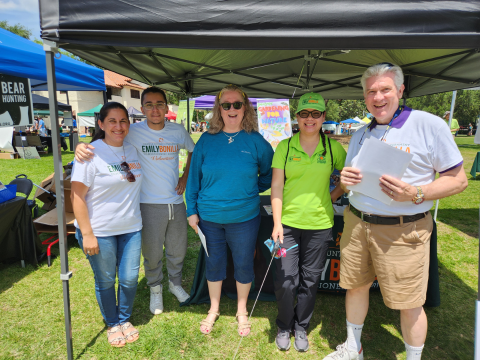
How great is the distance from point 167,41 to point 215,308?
2047mm

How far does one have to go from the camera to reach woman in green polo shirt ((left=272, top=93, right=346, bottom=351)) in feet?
6.28

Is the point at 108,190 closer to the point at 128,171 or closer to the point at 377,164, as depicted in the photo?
the point at 128,171

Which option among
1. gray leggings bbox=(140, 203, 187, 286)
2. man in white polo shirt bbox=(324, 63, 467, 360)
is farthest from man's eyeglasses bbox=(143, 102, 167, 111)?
man in white polo shirt bbox=(324, 63, 467, 360)

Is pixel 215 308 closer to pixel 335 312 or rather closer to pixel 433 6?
pixel 335 312

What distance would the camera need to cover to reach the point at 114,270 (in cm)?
203

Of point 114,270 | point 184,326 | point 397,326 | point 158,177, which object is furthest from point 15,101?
point 397,326

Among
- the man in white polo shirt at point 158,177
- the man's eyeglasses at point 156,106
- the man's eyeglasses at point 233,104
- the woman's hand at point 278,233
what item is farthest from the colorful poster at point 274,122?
the woman's hand at point 278,233

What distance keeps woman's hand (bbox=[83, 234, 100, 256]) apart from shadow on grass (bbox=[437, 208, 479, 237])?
5316 millimetres

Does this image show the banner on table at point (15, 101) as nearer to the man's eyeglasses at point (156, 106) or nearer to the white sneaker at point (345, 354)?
the man's eyeglasses at point (156, 106)

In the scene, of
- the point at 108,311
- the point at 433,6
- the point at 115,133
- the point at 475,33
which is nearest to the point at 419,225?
the point at 475,33

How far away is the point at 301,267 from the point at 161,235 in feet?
3.81

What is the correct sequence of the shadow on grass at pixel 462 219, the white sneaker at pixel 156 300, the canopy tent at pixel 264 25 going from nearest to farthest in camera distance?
the canopy tent at pixel 264 25
the white sneaker at pixel 156 300
the shadow on grass at pixel 462 219

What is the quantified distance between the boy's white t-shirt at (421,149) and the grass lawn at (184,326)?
123cm

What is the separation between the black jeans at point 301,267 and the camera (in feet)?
6.52
